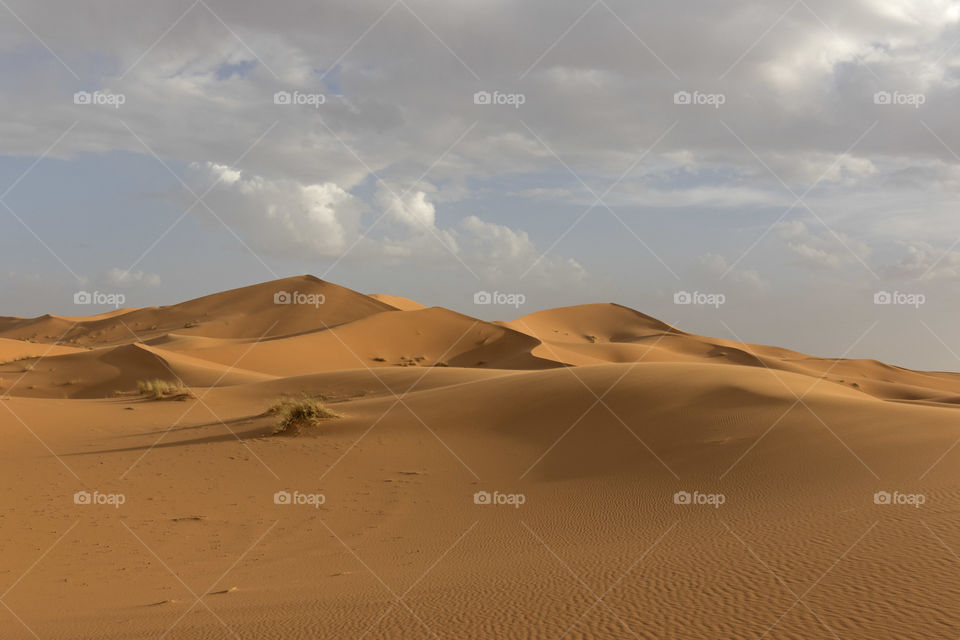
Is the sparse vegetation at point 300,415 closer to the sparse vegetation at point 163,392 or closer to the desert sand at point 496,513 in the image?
the desert sand at point 496,513

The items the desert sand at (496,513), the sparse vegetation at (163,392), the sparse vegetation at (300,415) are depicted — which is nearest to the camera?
the desert sand at (496,513)

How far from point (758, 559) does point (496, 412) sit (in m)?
9.59

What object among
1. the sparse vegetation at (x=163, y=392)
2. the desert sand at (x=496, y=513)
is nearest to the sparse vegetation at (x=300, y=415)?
the desert sand at (x=496, y=513)

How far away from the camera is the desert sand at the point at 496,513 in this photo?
5.80 metres

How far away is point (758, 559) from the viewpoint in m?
6.92

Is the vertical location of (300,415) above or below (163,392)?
below

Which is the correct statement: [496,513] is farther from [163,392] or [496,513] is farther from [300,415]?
[163,392]

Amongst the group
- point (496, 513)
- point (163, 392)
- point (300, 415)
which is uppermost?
point (163, 392)

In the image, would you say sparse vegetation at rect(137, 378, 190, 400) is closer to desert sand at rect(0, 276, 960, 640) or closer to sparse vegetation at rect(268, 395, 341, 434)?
desert sand at rect(0, 276, 960, 640)

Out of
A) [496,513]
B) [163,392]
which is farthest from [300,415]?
[163,392]

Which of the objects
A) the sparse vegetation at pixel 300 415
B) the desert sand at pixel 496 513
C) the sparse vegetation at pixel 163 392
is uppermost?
the sparse vegetation at pixel 163 392

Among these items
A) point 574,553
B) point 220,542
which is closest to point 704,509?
point 574,553

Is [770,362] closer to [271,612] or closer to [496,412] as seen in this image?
[496,412]

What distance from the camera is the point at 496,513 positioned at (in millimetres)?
10500
